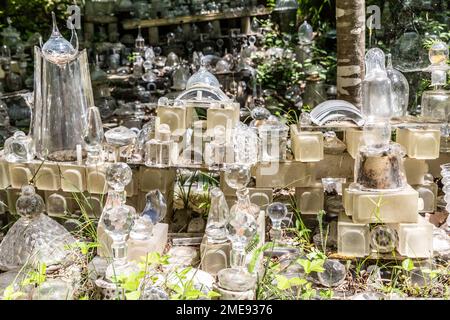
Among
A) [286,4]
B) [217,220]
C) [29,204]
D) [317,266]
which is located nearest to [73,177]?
[29,204]

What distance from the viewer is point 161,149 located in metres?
2.95

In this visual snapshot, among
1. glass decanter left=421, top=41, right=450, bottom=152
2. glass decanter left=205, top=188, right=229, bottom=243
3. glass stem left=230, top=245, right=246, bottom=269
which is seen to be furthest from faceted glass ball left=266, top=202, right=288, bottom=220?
glass decanter left=421, top=41, right=450, bottom=152

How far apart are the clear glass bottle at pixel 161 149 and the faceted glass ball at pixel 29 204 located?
0.51 metres

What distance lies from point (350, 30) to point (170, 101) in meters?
1.19

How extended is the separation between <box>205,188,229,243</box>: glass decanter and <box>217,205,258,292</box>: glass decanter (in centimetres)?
10

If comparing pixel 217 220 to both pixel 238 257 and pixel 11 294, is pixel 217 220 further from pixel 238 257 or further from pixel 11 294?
pixel 11 294

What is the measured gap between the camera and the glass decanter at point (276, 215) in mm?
2844

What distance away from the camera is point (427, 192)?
3021 millimetres

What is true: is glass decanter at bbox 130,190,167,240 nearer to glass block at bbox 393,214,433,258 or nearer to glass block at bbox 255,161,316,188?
glass block at bbox 255,161,316,188

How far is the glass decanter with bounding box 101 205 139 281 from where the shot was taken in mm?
2361

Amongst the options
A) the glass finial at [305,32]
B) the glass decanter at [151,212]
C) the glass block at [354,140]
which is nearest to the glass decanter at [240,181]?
the glass decanter at [151,212]

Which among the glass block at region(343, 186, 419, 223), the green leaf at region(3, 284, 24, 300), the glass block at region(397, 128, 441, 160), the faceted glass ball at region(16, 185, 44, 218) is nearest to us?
the green leaf at region(3, 284, 24, 300)
